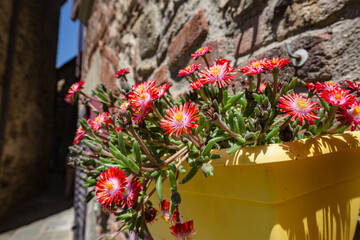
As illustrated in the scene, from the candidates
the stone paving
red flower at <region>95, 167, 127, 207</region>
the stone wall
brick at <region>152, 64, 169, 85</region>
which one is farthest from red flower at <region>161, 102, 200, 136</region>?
the stone wall

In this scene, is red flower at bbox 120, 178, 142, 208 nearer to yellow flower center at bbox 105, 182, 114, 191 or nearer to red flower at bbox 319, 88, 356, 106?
yellow flower center at bbox 105, 182, 114, 191

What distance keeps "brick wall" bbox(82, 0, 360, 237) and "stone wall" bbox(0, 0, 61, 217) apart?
14.2ft

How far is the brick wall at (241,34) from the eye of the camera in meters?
0.60

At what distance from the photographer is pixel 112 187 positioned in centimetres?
42

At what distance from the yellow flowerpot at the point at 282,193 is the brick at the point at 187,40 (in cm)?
62

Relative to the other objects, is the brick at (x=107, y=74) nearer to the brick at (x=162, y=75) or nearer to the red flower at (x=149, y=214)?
the brick at (x=162, y=75)

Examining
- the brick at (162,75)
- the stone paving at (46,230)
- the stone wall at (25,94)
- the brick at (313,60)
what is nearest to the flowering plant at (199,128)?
the brick at (313,60)

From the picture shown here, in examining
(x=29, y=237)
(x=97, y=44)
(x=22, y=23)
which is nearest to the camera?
(x=97, y=44)

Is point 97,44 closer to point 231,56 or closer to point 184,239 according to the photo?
point 231,56

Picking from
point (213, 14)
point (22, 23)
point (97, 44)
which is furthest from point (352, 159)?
point (22, 23)

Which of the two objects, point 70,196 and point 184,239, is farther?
point 70,196

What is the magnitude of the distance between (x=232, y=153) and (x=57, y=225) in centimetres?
435

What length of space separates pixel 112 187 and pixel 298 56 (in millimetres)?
556

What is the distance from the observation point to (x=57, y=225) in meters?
3.92
